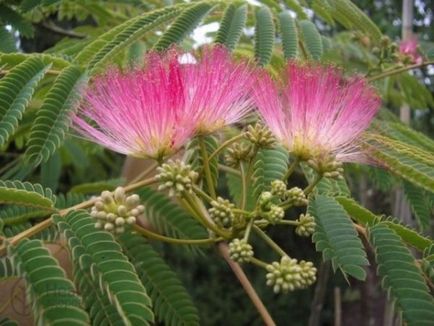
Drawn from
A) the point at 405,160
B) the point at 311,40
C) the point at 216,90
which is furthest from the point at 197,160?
the point at 311,40

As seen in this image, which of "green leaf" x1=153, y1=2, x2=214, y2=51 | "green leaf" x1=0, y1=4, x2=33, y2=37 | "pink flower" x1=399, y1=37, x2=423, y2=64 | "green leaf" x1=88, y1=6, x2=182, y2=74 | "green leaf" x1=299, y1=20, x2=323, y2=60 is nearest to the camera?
"green leaf" x1=88, y1=6, x2=182, y2=74

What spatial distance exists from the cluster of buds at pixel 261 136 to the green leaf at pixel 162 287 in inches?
11.9

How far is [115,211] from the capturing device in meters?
1.06

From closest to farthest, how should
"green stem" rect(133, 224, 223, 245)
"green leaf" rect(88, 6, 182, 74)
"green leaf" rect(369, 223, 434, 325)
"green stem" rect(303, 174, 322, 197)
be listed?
"green leaf" rect(369, 223, 434, 325)
"green stem" rect(133, 224, 223, 245)
"green stem" rect(303, 174, 322, 197)
"green leaf" rect(88, 6, 182, 74)

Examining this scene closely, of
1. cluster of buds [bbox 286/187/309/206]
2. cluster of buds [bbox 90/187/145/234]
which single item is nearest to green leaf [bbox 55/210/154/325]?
cluster of buds [bbox 90/187/145/234]

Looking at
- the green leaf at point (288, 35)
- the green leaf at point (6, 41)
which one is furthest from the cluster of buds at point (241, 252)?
the green leaf at point (6, 41)

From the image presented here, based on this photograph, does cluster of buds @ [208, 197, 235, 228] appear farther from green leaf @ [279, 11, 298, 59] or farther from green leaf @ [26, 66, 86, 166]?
green leaf @ [279, 11, 298, 59]

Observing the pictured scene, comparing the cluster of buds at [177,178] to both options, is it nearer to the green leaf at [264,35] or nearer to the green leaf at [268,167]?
the green leaf at [268,167]

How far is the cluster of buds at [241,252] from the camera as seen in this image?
1.09m

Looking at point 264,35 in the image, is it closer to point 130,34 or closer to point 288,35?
point 288,35

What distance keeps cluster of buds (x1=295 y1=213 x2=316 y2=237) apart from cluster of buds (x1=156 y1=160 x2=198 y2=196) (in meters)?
0.21

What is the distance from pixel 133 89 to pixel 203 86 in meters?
0.12

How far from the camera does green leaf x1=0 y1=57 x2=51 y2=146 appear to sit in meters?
1.23

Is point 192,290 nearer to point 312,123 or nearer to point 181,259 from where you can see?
point 181,259
